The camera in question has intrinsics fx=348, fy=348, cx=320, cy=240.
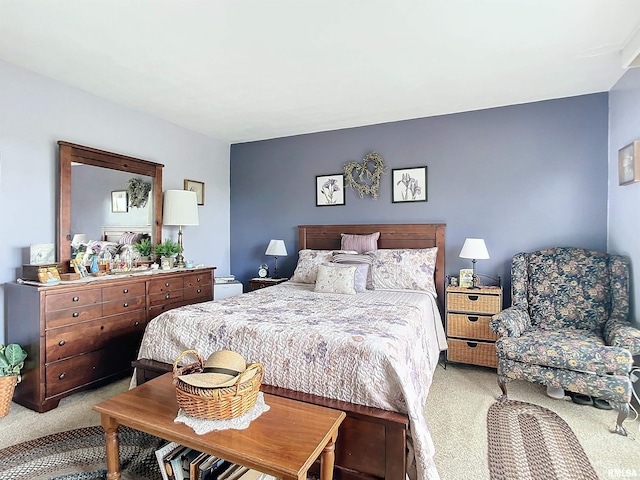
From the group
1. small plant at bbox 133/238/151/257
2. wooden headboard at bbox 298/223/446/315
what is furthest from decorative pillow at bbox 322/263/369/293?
small plant at bbox 133/238/151/257

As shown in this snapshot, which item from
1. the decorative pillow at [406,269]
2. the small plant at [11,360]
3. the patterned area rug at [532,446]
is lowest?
the patterned area rug at [532,446]

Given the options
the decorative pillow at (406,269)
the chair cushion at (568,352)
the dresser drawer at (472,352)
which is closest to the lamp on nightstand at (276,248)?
the decorative pillow at (406,269)

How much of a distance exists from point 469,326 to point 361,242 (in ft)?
4.55

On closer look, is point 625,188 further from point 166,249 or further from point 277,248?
point 166,249

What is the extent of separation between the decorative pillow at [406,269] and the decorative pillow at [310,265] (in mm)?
583

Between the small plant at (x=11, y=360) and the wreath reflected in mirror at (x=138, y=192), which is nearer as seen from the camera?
the small plant at (x=11, y=360)

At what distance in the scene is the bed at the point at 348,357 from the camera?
161cm

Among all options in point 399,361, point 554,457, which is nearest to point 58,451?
point 399,361

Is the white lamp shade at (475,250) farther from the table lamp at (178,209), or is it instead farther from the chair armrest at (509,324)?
the table lamp at (178,209)

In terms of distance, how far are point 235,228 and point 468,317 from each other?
3.24m

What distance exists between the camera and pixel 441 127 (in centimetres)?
382

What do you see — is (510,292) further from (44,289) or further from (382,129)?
(44,289)

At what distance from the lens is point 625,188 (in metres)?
2.83

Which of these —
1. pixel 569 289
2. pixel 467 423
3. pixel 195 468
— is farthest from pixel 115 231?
pixel 569 289
